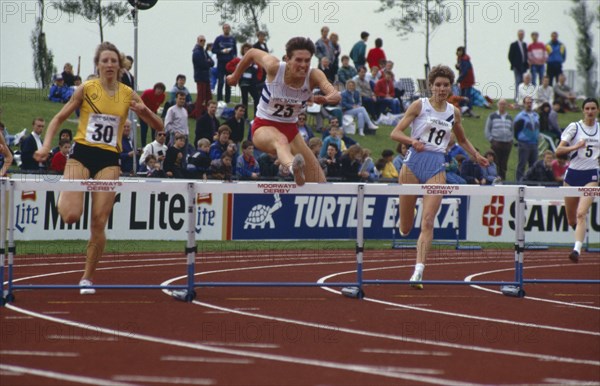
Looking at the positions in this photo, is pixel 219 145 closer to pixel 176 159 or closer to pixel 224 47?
pixel 176 159

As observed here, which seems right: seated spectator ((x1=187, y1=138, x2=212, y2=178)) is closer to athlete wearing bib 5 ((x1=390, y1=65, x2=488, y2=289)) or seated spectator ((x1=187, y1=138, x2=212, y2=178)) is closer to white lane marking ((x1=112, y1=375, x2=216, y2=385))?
athlete wearing bib 5 ((x1=390, y1=65, x2=488, y2=289))

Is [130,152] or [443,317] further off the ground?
[130,152]

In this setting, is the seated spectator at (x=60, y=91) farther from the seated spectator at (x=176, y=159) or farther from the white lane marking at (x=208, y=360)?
the white lane marking at (x=208, y=360)

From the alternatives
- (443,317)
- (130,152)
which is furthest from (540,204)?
(443,317)

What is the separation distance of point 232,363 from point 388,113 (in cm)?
2147

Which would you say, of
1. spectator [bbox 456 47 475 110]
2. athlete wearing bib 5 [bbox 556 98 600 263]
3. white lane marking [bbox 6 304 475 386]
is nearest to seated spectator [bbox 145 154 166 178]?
athlete wearing bib 5 [bbox 556 98 600 263]

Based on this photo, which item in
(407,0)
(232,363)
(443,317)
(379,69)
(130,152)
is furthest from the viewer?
(407,0)

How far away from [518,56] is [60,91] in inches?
519

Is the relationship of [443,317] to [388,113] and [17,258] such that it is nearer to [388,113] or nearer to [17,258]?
[17,258]

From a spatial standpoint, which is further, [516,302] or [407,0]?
[407,0]

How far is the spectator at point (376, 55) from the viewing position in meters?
27.4

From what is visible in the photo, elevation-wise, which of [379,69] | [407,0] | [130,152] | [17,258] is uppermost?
[407,0]

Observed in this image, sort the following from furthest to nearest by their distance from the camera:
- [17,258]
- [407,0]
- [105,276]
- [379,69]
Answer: [407,0]
[379,69]
[17,258]
[105,276]

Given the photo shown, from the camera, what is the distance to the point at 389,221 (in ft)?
65.3
